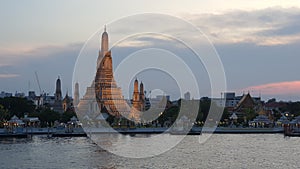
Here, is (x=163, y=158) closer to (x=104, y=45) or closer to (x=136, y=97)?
(x=104, y=45)

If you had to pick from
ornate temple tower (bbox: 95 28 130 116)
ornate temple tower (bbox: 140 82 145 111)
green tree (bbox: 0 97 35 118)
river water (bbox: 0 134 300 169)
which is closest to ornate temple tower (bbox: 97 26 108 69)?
ornate temple tower (bbox: 95 28 130 116)

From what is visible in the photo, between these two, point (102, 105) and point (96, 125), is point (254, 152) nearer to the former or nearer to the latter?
point (96, 125)

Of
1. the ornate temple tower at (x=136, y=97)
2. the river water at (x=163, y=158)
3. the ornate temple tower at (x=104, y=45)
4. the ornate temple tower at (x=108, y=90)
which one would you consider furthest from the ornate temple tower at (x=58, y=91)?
the river water at (x=163, y=158)

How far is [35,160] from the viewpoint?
31234 millimetres

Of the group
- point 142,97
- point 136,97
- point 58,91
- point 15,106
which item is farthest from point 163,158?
point 58,91

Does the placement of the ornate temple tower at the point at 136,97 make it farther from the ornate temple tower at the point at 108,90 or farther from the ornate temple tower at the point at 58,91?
the ornate temple tower at the point at 58,91

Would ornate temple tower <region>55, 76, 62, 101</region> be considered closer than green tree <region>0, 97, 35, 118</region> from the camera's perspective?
No

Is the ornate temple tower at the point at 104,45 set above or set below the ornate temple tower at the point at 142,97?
above

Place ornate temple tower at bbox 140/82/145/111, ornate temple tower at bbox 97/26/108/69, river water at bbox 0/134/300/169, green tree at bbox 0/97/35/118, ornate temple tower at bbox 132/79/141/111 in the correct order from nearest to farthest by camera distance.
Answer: river water at bbox 0/134/300/169
green tree at bbox 0/97/35/118
ornate temple tower at bbox 132/79/141/111
ornate temple tower at bbox 97/26/108/69
ornate temple tower at bbox 140/82/145/111

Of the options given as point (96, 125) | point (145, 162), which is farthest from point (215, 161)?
point (96, 125)

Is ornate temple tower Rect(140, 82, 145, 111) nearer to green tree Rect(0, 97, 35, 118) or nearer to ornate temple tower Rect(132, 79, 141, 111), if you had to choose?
ornate temple tower Rect(132, 79, 141, 111)

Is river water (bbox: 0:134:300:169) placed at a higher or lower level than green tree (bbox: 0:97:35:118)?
lower

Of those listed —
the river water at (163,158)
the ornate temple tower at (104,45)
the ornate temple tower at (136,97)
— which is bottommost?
the river water at (163,158)

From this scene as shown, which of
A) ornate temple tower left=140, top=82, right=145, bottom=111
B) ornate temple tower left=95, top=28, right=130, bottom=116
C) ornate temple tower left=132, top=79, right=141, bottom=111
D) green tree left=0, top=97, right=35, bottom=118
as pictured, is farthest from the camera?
ornate temple tower left=140, top=82, right=145, bottom=111
